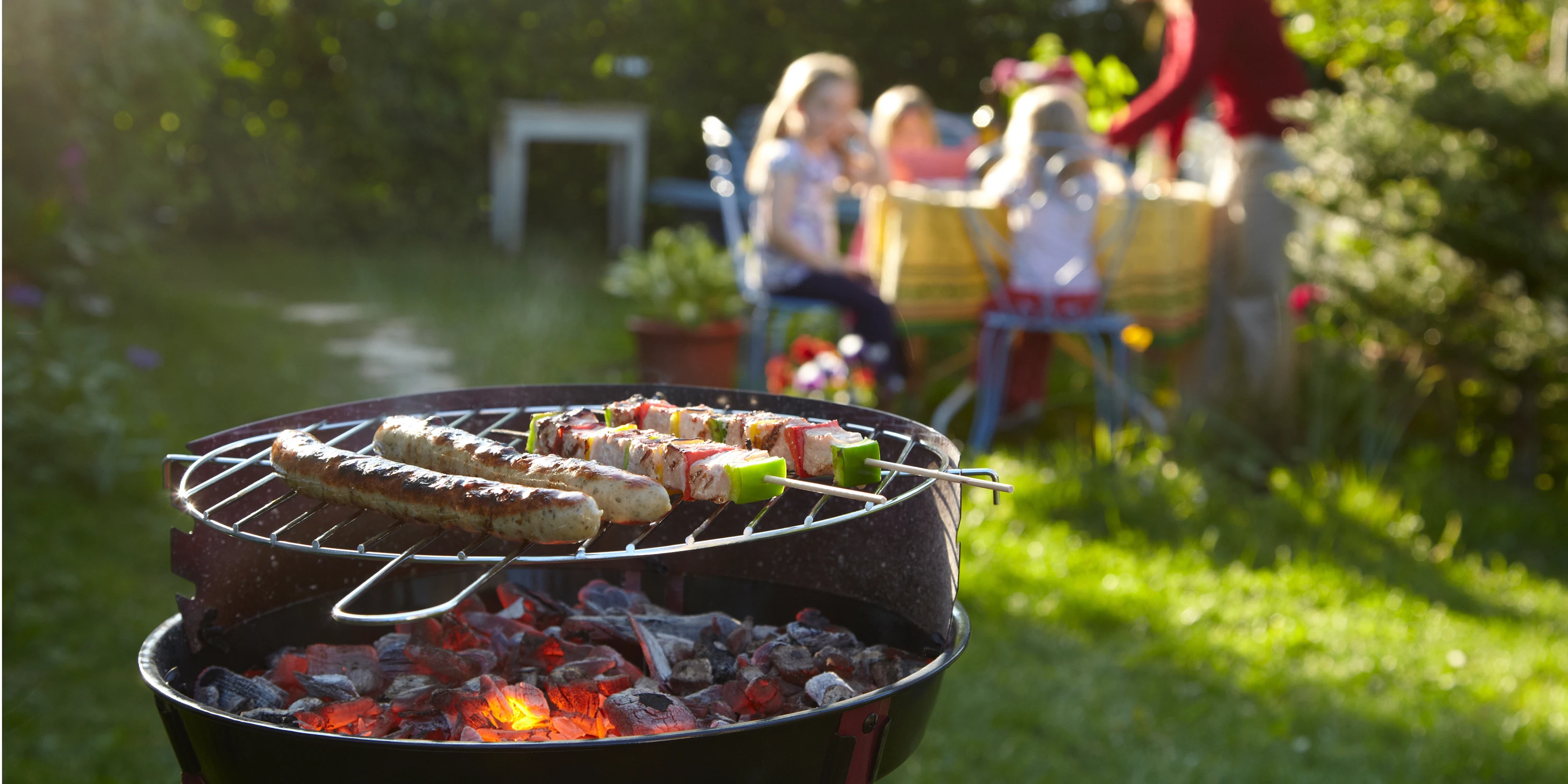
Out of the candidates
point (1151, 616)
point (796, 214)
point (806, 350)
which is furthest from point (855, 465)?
point (796, 214)

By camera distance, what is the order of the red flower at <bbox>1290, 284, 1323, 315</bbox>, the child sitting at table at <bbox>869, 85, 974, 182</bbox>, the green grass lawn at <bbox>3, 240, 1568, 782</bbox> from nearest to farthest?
the green grass lawn at <bbox>3, 240, 1568, 782</bbox> < the red flower at <bbox>1290, 284, 1323, 315</bbox> < the child sitting at table at <bbox>869, 85, 974, 182</bbox>

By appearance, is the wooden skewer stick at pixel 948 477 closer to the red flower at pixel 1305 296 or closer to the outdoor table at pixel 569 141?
the red flower at pixel 1305 296

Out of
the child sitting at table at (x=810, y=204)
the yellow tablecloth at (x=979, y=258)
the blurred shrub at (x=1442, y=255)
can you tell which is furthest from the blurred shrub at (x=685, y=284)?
the blurred shrub at (x=1442, y=255)

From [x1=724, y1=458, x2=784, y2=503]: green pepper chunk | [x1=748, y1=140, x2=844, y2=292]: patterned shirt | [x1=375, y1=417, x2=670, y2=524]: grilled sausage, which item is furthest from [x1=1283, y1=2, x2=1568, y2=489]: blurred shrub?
[x1=375, y1=417, x2=670, y2=524]: grilled sausage

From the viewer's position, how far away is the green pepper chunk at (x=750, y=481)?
158 centimetres

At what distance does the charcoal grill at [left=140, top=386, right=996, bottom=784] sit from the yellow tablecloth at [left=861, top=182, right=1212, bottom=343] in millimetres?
2696

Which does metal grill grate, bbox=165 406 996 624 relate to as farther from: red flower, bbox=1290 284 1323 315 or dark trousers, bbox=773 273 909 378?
red flower, bbox=1290 284 1323 315

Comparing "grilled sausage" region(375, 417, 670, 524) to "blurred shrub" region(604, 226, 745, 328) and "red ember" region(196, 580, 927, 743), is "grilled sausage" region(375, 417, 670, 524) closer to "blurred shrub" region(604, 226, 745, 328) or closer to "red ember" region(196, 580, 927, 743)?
"red ember" region(196, 580, 927, 743)

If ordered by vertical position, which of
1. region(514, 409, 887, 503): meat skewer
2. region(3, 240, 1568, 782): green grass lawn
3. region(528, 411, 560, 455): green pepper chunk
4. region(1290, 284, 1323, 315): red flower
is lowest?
region(3, 240, 1568, 782): green grass lawn

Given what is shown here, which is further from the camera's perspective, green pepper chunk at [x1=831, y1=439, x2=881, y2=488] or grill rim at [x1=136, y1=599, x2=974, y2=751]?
green pepper chunk at [x1=831, y1=439, x2=881, y2=488]

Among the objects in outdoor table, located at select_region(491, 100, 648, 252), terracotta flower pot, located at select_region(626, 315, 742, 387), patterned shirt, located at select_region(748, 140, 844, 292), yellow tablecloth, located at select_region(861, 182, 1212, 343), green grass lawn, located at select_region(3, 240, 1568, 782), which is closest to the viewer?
green grass lawn, located at select_region(3, 240, 1568, 782)

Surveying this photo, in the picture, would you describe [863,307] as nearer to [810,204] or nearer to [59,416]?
[810,204]

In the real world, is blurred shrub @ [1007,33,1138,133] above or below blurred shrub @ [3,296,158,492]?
above

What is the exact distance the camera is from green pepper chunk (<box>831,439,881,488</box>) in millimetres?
1650
